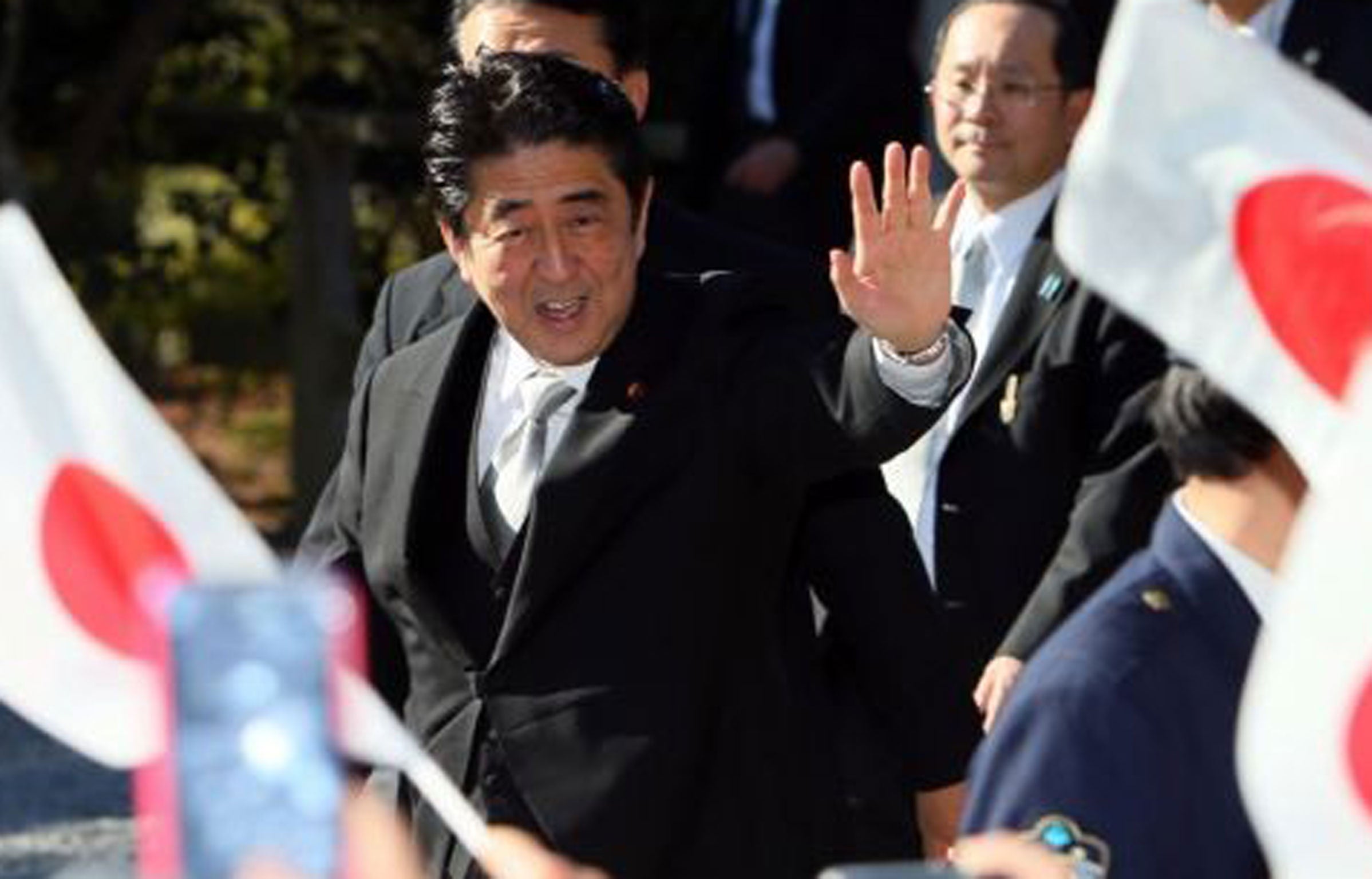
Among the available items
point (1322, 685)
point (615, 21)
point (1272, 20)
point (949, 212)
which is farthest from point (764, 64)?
point (1322, 685)

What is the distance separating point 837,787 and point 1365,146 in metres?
1.42

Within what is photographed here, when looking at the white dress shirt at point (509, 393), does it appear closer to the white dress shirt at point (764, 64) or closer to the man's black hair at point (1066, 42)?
the man's black hair at point (1066, 42)

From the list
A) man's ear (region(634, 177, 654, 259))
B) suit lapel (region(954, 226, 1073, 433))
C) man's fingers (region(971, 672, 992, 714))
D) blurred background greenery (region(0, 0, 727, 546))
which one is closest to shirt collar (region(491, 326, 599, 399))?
man's ear (region(634, 177, 654, 259))

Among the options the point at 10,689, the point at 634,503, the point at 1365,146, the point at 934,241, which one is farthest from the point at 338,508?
the point at 1365,146

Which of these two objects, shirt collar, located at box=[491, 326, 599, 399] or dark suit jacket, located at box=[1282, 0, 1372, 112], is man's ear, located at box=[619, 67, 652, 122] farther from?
dark suit jacket, located at box=[1282, 0, 1372, 112]

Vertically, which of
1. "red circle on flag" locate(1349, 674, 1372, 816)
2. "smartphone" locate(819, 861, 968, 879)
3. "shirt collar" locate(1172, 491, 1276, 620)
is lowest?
"shirt collar" locate(1172, 491, 1276, 620)

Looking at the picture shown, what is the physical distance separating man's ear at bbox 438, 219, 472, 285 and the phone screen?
1.91 meters

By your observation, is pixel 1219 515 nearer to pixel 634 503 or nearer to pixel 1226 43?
pixel 1226 43

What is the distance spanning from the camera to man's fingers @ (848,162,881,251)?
4.10m

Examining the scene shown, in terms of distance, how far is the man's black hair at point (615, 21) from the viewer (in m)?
5.58

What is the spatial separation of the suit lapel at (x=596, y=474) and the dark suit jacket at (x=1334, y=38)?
3101 millimetres

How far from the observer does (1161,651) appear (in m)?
3.58

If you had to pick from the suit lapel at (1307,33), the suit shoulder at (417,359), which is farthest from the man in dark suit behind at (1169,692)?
the suit lapel at (1307,33)

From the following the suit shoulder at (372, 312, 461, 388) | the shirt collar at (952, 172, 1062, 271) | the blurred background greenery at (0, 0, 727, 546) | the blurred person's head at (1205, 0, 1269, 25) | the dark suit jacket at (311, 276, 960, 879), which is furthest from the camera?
the blurred background greenery at (0, 0, 727, 546)
